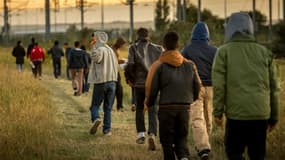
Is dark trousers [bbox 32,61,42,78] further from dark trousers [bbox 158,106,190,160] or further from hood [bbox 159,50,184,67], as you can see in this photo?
hood [bbox 159,50,184,67]

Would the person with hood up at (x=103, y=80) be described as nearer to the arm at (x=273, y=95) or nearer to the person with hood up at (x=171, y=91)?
the person with hood up at (x=171, y=91)

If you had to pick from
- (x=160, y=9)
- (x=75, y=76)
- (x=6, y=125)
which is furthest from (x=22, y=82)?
(x=160, y=9)

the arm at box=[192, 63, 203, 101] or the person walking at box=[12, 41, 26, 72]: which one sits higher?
the arm at box=[192, 63, 203, 101]

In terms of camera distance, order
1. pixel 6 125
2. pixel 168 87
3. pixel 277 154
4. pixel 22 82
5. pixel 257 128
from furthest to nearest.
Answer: pixel 22 82 < pixel 6 125 < pixel 277 154 < pixel 168 87 < pixel 257 128

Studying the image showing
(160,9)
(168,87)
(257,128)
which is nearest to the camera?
(257,128)

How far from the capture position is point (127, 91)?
24953 mm

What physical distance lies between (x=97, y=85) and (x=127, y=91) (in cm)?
1144

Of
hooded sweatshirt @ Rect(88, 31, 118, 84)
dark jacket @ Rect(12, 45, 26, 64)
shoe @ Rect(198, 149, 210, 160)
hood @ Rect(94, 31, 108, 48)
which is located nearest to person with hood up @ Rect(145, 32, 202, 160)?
shoe @ Rect(198, 149, 210, 160)

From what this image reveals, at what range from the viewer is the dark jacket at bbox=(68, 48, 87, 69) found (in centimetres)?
2325

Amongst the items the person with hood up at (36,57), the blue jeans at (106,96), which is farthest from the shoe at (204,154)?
the person with hood up at (36,57)

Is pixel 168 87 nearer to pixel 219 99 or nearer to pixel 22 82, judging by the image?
pixel 219 99

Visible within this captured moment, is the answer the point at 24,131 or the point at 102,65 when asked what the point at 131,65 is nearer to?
the point at 102,65

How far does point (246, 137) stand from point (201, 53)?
2981 mm

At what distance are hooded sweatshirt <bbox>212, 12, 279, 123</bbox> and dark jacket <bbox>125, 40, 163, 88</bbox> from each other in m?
4.10
